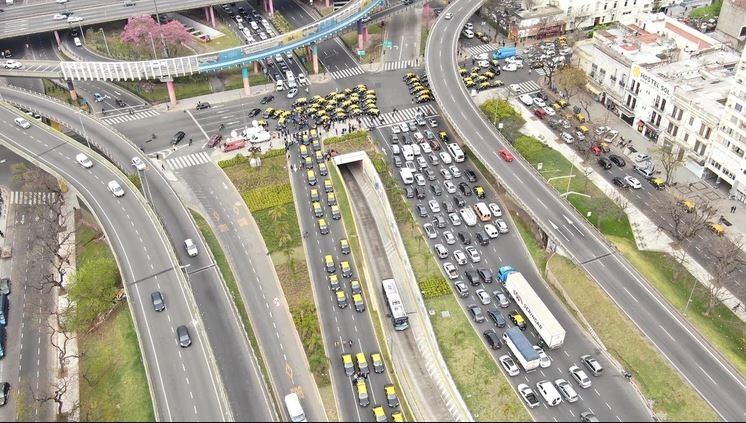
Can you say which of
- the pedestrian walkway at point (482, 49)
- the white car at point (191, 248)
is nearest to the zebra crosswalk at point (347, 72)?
the pedestrian walkway at point (482, 49)

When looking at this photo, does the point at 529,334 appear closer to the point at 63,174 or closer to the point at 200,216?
the point at 200,216

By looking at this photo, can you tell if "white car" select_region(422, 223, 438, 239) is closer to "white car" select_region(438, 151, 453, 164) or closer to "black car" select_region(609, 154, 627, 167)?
"white car" select_region(438, 151, 453, 164)

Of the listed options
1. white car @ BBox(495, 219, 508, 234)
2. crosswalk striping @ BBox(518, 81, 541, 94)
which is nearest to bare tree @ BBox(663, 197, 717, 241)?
white car @ BBox(495, 219, 508, 234)

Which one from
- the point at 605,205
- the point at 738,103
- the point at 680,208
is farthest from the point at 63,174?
the point at 738,103

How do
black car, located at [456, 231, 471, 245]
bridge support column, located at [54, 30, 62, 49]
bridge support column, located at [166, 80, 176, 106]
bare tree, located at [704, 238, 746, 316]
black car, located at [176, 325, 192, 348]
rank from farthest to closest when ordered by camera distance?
1. bridge support column, located at [54, 30, 62, 49]
2. bridge support column, located at [166, 80, 176, 106]
3. black car, located at [456, 231, 471, 245]
4. bare tree, located at [704, 238, 746, 316]
5. black car, located at [176, 325, 192, 348]

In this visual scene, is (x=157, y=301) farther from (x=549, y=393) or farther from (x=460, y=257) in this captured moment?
(x=549, y=393)

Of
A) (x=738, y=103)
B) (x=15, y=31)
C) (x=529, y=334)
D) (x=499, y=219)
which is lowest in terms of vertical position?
(x=529, y=334)
